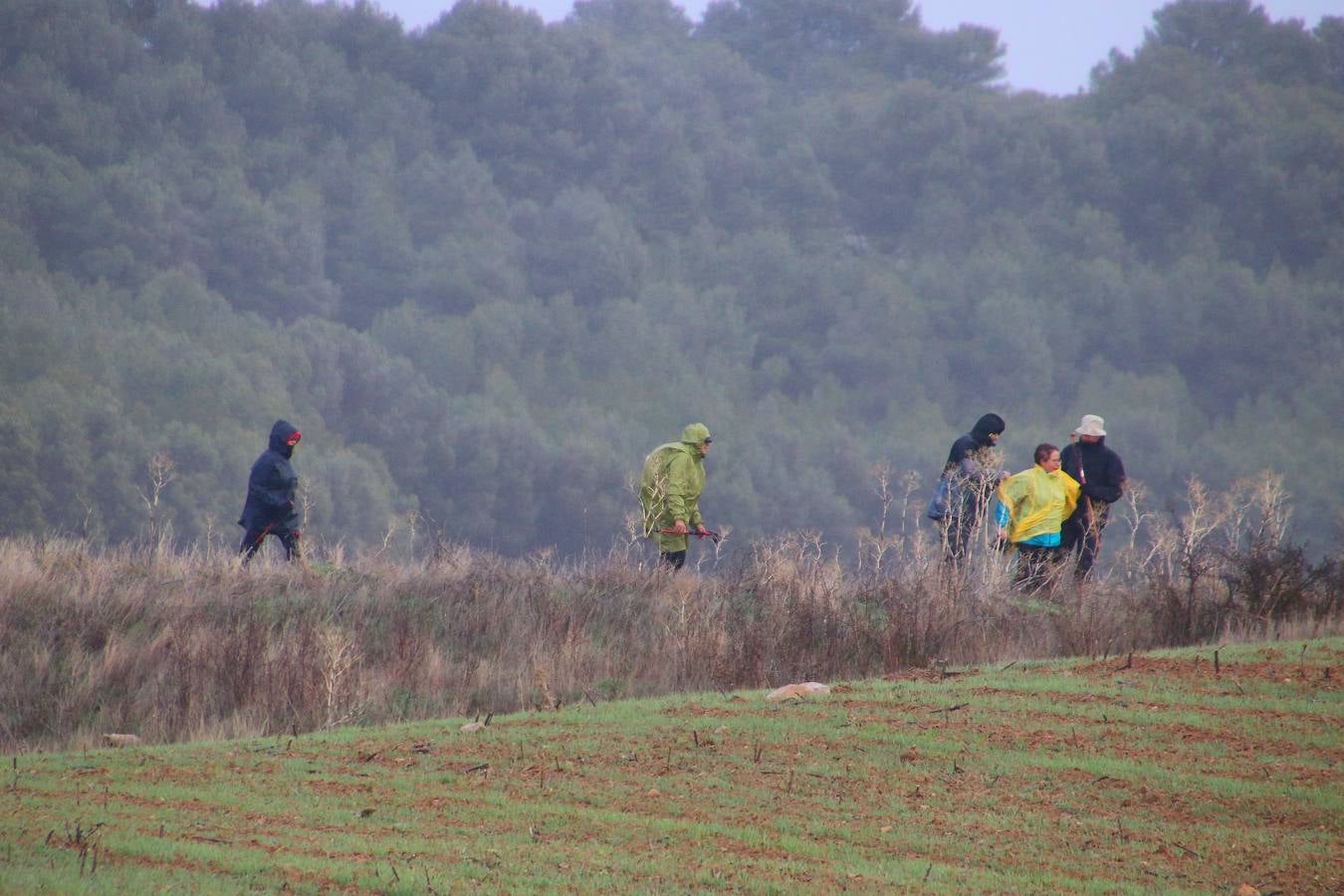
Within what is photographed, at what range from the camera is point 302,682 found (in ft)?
36.4

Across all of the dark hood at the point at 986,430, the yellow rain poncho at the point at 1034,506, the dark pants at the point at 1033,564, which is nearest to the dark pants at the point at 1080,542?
the dark pants at the point at 1033,564

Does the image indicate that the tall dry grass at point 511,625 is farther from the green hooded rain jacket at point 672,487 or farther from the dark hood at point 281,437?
the dark hood at point 281,437

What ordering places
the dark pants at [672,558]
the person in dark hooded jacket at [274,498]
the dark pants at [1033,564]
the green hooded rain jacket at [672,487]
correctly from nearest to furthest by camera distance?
the dark pants at [1033,564]
the person in dark hooded jacket at [274,498]
the green hooded rain jacket at [672,487]
the dark pants at [672,558]

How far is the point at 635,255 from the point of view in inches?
2766

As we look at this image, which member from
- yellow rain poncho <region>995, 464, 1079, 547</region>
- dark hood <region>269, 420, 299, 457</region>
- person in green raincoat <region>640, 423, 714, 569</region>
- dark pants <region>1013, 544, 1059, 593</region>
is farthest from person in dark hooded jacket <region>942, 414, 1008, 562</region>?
dark hood <region>269, 420, 299, 457</region>

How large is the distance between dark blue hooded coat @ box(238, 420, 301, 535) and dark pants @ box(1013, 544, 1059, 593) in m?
6.29

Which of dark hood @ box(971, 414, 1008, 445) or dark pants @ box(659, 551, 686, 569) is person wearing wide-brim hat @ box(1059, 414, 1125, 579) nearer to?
dark hood @ box(971, 414, 1008, 445)

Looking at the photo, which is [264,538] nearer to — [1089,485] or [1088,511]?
[1088,511]

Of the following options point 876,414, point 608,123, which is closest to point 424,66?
point 608,123

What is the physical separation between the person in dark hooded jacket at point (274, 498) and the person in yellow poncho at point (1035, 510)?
20.3ft

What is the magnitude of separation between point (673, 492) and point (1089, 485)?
371 centimetres

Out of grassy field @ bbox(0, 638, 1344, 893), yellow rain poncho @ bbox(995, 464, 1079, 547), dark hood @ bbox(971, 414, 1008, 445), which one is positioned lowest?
grassy field @ bbox(0, 638, 1344, 893)

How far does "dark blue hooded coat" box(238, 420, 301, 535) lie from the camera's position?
14.5m

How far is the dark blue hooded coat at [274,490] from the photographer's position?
47.6 feet
